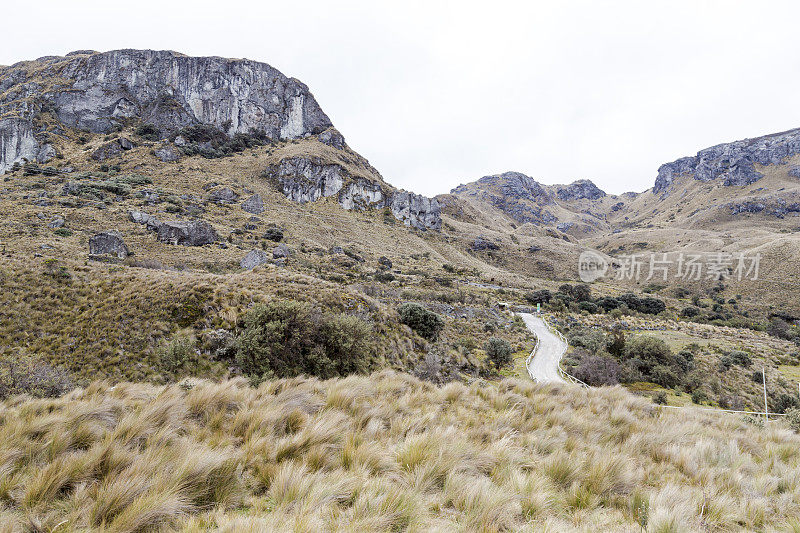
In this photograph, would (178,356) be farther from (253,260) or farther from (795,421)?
(253,260)

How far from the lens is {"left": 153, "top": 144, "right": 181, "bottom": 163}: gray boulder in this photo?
213 ft

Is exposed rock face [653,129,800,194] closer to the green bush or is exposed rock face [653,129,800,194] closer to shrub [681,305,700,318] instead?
shrub [681,305,700,318]

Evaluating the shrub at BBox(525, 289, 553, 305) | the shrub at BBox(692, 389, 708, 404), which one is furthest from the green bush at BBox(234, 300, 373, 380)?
the shrub at BBox(525, 289, 553, 305)

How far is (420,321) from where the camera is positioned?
15.7 metres

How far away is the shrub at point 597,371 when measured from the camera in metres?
15.0

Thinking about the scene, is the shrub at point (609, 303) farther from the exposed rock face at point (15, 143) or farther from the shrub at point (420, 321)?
the exposed rock face at point (15, 143)

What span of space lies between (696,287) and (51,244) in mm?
88932

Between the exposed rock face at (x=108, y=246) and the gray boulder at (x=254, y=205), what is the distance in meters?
26.7

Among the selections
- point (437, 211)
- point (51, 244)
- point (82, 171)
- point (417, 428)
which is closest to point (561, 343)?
point (417, 428)

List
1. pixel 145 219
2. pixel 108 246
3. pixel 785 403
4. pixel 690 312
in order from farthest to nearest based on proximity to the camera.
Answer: pixel 690 312
pixel 145 219
pixel 108 246
pixel 785 403

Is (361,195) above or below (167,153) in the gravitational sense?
below

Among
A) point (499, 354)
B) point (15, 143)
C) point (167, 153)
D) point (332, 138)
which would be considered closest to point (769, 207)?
point (332, 138)

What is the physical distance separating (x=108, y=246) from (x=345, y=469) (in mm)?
36243

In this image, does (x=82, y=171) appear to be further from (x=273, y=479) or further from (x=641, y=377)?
(x=641, y=377)
